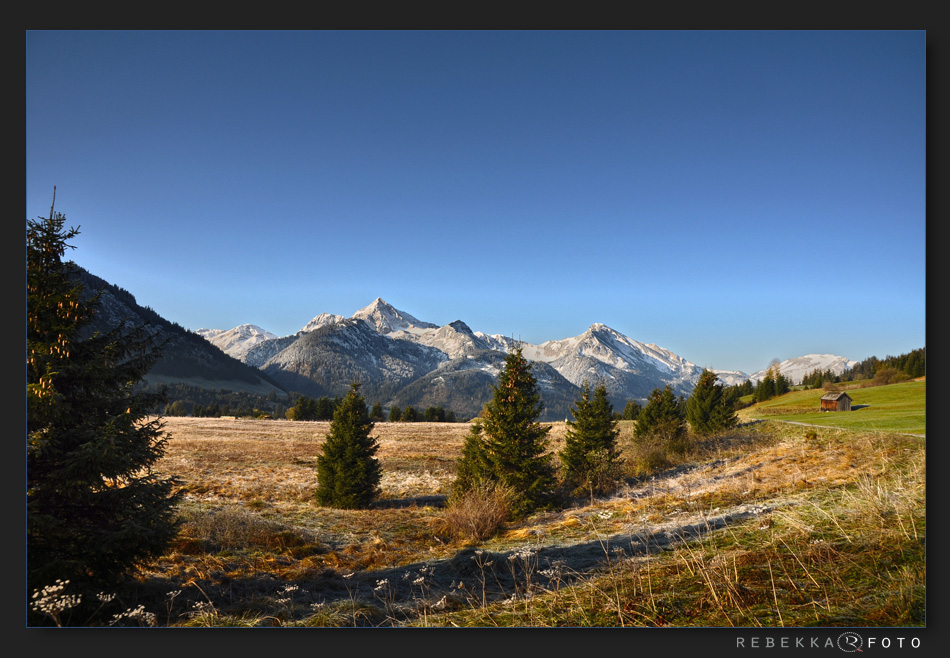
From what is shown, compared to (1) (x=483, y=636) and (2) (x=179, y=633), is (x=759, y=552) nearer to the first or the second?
(1) (x=483, y=636)

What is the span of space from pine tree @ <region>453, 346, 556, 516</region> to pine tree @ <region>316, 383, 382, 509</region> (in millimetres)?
4918

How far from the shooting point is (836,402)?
71.2 ft

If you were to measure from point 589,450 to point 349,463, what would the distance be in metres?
11.0

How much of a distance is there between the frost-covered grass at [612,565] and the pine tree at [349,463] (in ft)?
14.5

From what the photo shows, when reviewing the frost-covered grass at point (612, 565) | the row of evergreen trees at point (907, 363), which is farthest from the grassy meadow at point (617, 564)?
the row of evergreen trees at point (907, 363)

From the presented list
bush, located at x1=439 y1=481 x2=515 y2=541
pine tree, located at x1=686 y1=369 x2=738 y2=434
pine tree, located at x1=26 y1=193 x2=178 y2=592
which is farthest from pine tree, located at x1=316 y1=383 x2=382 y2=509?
pine tree, located at x1=686 y1=369 x2=738 y2=434

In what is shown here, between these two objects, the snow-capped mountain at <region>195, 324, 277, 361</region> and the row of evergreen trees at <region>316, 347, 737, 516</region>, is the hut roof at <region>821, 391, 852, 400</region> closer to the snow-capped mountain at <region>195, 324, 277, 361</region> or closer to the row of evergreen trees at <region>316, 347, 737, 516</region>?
the row of evergreen trees at <region>316, 347, 737, 516</region>

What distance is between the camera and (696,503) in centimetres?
854

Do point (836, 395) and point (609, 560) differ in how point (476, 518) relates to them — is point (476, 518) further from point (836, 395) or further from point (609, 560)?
point (836, 395)

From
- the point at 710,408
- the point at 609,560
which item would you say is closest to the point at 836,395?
the point at 710,408

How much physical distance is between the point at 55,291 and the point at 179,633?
420 cm

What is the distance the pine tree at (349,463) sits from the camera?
56.2 feet

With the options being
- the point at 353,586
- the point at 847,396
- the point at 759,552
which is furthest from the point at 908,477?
the point at 847,396

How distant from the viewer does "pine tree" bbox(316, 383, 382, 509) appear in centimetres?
1714
